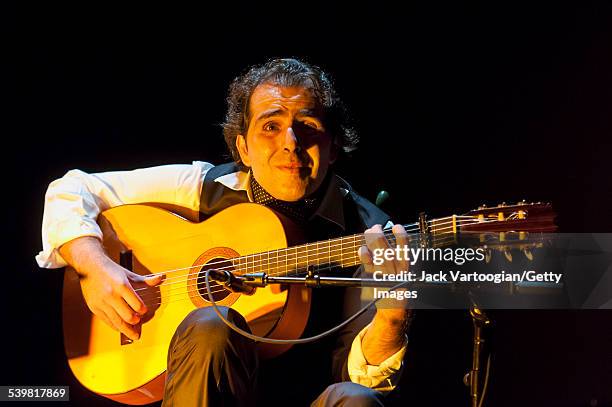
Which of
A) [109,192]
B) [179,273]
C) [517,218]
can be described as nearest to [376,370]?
[517,218]

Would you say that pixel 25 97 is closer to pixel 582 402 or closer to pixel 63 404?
pixel 63 404

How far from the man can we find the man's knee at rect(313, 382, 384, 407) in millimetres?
301

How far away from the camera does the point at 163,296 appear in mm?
2131

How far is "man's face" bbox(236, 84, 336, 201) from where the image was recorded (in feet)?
7.33

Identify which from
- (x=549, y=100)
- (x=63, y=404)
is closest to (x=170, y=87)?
(x=63, y=404)

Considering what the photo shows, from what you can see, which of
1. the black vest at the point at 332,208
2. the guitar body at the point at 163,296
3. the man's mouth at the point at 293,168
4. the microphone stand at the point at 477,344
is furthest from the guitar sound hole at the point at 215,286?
the microphone stand at the point at 477,344

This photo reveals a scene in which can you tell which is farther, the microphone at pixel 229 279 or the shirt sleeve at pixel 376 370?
the shirt sleeve at pixel 376 370

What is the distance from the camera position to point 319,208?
228 cm

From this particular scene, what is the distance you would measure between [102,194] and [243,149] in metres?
0.54

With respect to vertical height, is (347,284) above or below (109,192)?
below

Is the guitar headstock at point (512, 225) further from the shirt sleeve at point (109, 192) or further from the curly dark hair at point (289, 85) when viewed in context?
the shirt sleeve at point (109, 192)

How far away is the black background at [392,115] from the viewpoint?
97.0 inches

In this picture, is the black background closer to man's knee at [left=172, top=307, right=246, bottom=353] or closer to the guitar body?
the guitar body

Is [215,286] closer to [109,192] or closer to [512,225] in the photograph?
[109,192]
